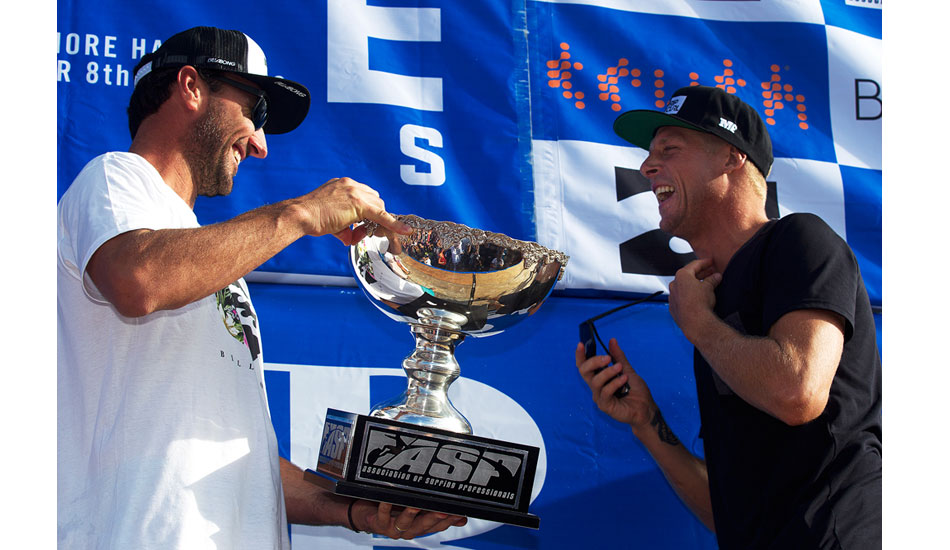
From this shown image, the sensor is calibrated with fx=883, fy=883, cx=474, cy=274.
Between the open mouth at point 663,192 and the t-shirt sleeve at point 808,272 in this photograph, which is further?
the open mouth at point 663,192

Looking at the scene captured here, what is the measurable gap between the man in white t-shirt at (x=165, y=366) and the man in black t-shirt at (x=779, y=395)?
2.02 ft

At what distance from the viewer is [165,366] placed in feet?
5.18

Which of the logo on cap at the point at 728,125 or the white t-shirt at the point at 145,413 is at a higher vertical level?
the logo on cap at the point at 728,125

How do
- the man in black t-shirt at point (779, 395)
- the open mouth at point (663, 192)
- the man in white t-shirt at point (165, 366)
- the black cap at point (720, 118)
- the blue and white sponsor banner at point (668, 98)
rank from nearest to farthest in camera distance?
the man in white t-shirt at point (165, 366) < the man in black t-shirt at point (779, 395) < the black cap at point (720, 118) < the open mouth at point (663, 192) < the blue and white sponsor banner at point (668, 98)

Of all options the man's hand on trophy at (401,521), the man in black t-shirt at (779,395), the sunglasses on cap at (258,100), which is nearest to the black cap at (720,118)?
the man in black t-shirt at (779,395)

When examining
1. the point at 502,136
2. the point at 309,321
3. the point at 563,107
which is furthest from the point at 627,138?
the point at 309,321

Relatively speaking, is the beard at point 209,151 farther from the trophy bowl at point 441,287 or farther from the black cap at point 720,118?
the black cap at point 720,118

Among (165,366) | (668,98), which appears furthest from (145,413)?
(668,98)

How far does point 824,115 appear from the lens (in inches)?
108

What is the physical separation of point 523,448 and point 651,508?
915 millimetres

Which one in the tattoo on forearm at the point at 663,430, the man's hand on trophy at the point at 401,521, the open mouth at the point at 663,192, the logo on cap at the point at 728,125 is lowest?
the man's hand on trophy at the point at 401,521

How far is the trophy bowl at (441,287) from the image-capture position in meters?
1.74

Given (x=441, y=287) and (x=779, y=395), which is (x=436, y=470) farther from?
(x=779, y=395)

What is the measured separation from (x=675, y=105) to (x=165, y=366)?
1.48 m
